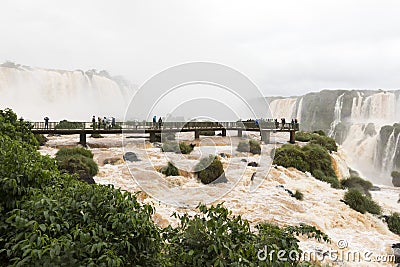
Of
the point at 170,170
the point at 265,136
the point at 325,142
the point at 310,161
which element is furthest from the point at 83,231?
the point at 325,142

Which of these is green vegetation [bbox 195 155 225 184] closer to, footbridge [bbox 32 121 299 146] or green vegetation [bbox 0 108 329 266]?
footbridge [bbox 32 121 299 146]

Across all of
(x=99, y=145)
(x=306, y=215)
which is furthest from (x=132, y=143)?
(x=306, y=215)

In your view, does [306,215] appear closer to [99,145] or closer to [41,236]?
[41,236]

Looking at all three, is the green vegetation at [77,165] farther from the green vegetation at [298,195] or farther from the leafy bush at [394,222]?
the leafy bush at [394,222]

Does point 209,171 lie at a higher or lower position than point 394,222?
higher

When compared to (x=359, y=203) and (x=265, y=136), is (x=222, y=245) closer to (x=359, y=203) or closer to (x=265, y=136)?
(x=359, y=203)

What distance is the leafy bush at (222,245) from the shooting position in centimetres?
307

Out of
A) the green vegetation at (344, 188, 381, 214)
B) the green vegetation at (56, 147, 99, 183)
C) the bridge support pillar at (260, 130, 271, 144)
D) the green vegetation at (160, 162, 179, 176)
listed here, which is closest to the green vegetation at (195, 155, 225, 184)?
the green vegetation at (160, 162, 179, 176)

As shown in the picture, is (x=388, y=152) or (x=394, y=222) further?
(x=388, y=152)

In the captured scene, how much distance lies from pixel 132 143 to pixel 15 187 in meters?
17.2

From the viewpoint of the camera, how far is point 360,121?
4522 cm

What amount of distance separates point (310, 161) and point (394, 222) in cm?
787

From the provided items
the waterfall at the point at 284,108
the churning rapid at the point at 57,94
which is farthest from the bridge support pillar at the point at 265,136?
the churning rapid at the point at 57,94

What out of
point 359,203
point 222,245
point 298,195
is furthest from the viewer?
point 298,195
